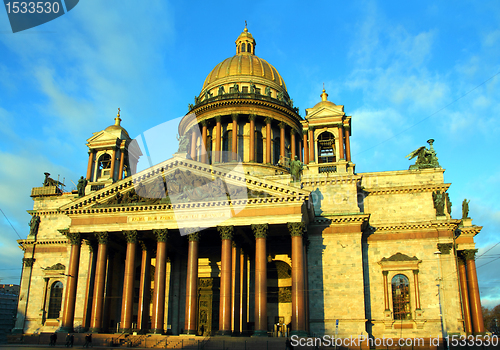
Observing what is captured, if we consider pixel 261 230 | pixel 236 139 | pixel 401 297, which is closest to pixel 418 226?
pixel 401 297

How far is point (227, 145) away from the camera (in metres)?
51.7

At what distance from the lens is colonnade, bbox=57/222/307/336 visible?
102ft

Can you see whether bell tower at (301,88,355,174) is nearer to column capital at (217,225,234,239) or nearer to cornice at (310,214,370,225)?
cornice at (310,214,370,225)

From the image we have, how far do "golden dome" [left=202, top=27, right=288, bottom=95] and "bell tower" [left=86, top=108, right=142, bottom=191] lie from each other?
1414 centimetres

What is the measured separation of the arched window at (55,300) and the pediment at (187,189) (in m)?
11.0

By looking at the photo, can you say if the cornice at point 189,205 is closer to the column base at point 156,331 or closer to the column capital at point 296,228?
the column capital at point 296,228

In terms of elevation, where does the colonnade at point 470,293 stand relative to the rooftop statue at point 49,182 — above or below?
below

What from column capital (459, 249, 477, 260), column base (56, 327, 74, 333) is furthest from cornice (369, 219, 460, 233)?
column base (56, 327, 74, 333)

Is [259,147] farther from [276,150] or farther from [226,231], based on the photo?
[226,231]

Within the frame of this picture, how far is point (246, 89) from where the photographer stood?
53.2 meters

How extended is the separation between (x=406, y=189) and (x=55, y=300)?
3503cm

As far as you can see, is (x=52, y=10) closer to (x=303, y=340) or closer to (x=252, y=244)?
(x=303, y=340)

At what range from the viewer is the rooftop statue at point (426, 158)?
40625mm

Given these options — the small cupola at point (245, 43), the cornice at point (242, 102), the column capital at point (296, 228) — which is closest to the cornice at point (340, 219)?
the column capital at point (296, 228)
